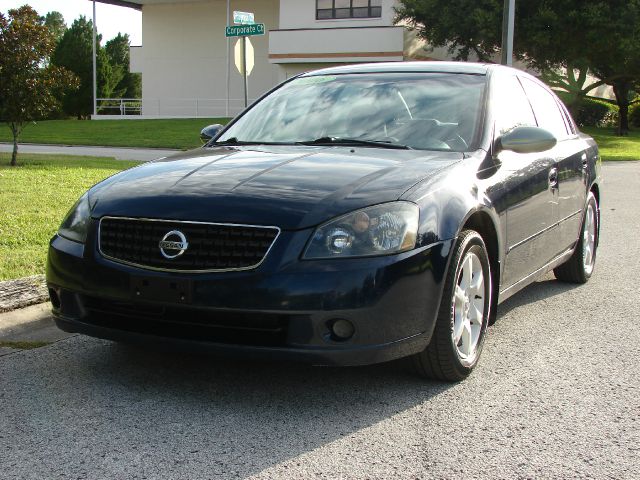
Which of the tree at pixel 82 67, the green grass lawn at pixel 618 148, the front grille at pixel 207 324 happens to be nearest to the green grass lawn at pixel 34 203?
the front grille at pixel 207 324

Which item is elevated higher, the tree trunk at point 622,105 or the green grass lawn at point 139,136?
the tree trunk at point 622,105

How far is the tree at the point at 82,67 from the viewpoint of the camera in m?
47.1

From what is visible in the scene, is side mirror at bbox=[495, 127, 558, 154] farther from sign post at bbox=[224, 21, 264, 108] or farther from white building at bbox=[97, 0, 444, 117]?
white building at bbox=[97, 0, 444, 117]

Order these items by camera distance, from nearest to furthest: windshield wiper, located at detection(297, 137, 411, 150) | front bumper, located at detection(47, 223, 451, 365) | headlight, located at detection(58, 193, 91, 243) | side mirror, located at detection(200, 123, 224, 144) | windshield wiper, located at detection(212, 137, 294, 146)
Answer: front bumper, located at detection(47, 223, 451, 365) → headlight, located at detection(58, 193, 91, 243) → windshield wiper, located at detection(297, 137, 411, 150) → windshield wiper, located at detection(212, 137, 294, 146) → side mirror, located at detection(200, 123, 224, 144)

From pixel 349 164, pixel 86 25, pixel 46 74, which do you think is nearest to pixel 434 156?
pixel 349 164

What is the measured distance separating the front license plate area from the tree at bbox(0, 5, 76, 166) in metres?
12.4

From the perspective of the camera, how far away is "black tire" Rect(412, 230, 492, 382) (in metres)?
3.90

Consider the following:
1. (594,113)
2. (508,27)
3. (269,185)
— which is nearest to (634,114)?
(594,113)

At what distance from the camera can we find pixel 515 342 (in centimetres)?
493

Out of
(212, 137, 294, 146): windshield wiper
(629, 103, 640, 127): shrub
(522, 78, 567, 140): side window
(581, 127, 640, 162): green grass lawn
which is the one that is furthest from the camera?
(629, 103, 640, 127): shrub

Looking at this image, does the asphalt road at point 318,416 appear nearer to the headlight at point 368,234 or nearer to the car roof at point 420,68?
the headlight at point 368,234

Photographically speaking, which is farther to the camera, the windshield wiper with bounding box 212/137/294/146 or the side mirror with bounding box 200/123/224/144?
the side mirror with bounding box 200/123/224/144

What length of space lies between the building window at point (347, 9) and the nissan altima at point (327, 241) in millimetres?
34795

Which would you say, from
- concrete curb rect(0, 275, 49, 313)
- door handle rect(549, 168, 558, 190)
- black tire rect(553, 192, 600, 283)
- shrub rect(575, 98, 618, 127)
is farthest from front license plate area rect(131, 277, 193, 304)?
shrub rect(575, 98, 618, 127)
